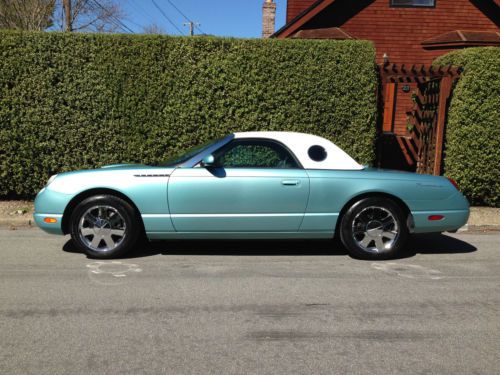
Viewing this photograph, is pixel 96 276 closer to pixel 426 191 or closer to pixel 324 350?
pixel 324 350

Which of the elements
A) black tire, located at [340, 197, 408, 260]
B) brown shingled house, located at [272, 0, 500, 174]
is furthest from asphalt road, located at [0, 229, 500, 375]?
brown shingled house, located at [272, 0, 500, 174]

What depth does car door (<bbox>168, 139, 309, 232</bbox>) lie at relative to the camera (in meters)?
4.98

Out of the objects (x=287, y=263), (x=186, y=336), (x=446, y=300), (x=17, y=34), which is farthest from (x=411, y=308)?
(x=17, y=34)

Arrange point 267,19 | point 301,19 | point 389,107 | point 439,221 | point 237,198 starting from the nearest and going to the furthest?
1. point 237,198
2. point 439,221
3. point 389,107
4. point 301,19
5. point 267,19

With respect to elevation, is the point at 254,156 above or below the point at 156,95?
below

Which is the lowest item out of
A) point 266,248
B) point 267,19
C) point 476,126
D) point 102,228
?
point 266,248

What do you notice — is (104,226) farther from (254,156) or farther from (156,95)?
(156,95)

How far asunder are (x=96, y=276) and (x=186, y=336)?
1.72 meters

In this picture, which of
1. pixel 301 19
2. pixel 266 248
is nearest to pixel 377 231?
pixel 266 248

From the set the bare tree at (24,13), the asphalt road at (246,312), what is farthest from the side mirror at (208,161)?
the bare tree at (24,13)

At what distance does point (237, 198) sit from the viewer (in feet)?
16.4

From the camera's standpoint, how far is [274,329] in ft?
11.1

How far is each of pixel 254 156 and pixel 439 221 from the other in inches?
88.4

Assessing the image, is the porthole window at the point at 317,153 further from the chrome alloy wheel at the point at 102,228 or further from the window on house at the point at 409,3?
the window on house at the point at 409,3
